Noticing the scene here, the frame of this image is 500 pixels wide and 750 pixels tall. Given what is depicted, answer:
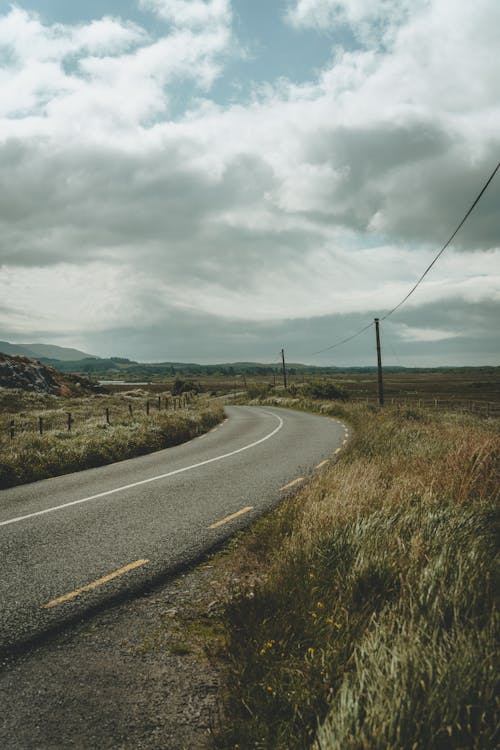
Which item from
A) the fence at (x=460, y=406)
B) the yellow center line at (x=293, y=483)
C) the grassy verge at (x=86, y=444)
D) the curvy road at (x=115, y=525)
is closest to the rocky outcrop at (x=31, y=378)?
the grassy verge at (x=86, y=444)

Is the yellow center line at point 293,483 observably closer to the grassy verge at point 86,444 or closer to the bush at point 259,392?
the grassy verge at point 86,444

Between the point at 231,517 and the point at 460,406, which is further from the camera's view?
the point at 460,406

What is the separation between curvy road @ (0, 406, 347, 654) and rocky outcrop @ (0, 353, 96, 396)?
120ft

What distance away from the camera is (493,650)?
8.61 feet

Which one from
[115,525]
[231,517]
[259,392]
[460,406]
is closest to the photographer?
[115,525]

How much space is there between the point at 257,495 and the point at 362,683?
628 centimetres

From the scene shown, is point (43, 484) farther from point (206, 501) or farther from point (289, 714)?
point (289, 714)

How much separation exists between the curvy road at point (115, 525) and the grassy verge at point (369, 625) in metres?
1.16

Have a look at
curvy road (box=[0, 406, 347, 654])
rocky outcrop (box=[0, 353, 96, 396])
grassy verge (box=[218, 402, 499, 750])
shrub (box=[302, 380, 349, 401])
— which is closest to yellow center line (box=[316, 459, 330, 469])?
curvy road (box=[0, 406, 347, 654])

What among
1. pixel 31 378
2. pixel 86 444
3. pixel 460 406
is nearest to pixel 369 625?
pixel 86 444

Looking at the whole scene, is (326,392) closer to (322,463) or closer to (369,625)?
(322,463)

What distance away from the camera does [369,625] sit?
313 centimetres

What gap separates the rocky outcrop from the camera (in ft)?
144

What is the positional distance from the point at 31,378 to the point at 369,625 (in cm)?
4950
